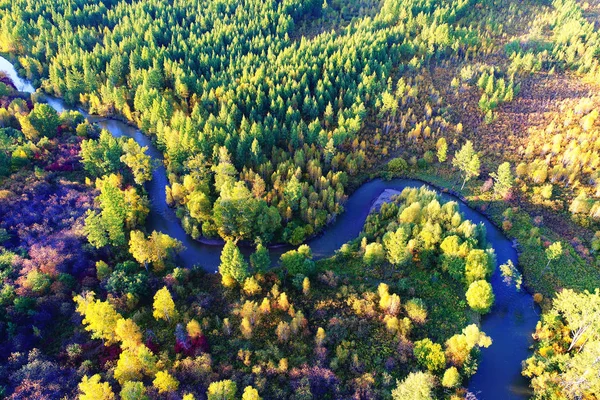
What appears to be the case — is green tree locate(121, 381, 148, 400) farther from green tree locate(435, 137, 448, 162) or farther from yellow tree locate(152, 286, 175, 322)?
green tree locate(435, 137, 448, 162)

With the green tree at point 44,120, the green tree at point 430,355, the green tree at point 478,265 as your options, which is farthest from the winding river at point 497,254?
the green tree at point 44,120

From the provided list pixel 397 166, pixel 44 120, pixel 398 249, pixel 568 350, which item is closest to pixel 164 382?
pixel 398 249

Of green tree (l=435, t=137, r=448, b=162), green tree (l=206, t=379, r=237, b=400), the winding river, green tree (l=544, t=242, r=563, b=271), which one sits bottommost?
the winding river

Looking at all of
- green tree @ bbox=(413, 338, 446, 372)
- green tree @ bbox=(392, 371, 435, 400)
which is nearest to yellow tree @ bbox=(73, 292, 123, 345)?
green tree @ bbox=(392, 371, 435, 400)

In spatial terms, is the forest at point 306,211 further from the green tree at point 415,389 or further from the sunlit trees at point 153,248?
the sunlit trees at point 153,248

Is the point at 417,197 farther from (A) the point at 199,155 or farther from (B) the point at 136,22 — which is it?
(B) the point at 136,22

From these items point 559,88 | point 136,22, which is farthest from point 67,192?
point 559,88

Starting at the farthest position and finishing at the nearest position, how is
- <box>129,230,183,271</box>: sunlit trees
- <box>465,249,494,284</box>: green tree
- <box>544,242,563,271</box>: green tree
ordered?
1. <box>544,242,563,271</box>: green tree
2. <box>129,230,183,271</box>: sunlit trees
3. <box>465,249,494,284</box>: green tree

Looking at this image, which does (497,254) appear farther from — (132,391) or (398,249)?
(132,391)

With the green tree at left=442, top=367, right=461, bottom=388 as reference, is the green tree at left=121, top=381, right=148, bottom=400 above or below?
above
